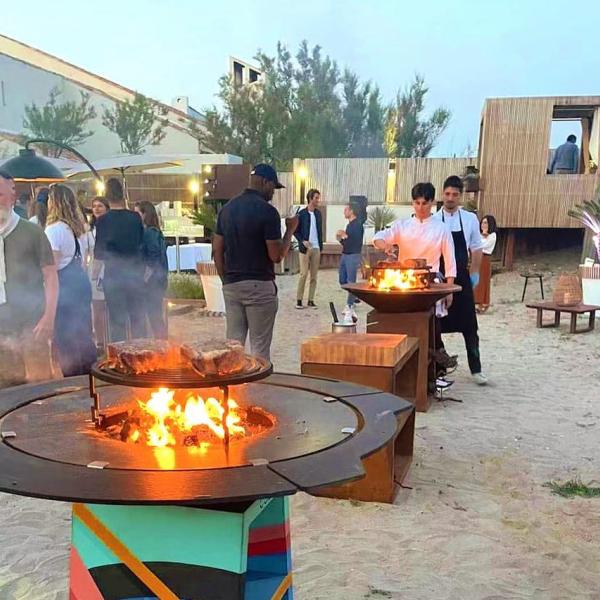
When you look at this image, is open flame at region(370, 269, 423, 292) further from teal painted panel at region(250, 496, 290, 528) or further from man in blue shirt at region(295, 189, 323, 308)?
man in blue shirt at region(295, 189, 323, 308)

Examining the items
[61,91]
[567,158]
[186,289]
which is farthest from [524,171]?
[61,91]

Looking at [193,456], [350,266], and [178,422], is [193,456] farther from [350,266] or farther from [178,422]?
[350,266]

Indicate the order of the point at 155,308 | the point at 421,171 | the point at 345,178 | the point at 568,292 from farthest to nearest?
1. the point at 345,178
2. the point at 421,171
3. the point at 568,292
4. the point at 155,308

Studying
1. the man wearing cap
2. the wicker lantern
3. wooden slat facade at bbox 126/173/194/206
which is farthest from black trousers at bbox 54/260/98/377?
wooden slat facade at bbox 126/173/194/206

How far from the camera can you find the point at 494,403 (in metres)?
5.25

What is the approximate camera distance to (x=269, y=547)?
2.09 m

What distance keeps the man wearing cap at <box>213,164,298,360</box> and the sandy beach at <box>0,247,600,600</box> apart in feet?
4.43

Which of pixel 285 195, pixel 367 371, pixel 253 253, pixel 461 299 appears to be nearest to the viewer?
pixel 367 371

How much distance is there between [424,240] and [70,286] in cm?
276

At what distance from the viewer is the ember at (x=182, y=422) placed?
193 centimetres

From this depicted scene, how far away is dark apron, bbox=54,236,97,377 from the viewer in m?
4.32

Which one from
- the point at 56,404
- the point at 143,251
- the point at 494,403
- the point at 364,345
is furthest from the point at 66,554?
the point at 494,403

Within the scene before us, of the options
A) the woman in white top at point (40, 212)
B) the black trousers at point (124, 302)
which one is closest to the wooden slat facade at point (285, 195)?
the black trousers at point (124, 302)

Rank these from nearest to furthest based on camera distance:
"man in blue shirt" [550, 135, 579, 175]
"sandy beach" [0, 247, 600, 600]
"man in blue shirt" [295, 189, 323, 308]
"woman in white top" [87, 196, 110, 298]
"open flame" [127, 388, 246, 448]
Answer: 1. "open flame" [127, 388, 246, 448]
2. "sandy beach" [0, 247, 600, 600]
3. "woman in white top" [87, 196, 110, 298]
4. "man in blue shirt" [295, 189, 323, 308]
5. "man in blue shirt" [550, 135, 579, 175]
